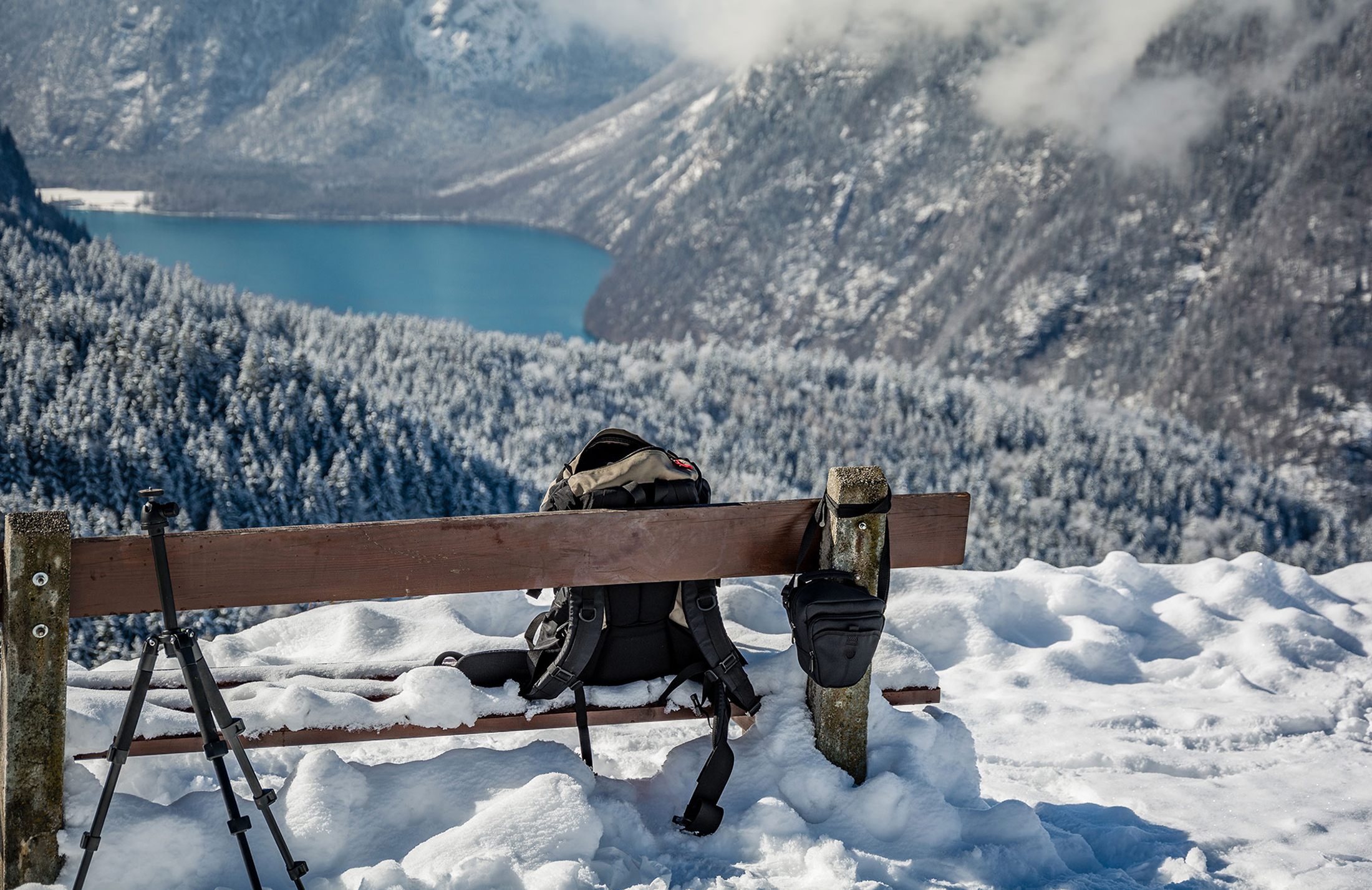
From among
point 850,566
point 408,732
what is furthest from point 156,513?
point 850,566

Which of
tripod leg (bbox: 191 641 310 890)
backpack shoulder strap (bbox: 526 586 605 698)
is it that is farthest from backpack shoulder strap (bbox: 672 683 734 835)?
tripod leg (bbox: 191 641 310 890)

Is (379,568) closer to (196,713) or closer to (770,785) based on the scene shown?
(196,713)

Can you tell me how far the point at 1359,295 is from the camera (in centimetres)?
15275

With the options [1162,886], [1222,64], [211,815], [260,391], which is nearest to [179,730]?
[211,815]

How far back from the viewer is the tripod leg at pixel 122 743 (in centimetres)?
325

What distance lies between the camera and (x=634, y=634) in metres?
4.30

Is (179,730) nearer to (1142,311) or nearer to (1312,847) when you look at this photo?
(1312,847)

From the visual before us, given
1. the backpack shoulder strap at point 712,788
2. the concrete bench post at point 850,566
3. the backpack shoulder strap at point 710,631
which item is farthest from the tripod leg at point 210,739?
the concrete bench post at point 850,566

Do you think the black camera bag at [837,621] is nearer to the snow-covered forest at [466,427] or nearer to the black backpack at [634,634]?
the black backpack at [634,634]

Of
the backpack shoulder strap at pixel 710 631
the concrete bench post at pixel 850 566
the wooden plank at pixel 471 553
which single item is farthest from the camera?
the backpack shoulder strap at pixel 710 631

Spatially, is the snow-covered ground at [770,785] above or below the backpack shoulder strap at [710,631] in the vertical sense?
below

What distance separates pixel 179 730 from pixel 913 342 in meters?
201

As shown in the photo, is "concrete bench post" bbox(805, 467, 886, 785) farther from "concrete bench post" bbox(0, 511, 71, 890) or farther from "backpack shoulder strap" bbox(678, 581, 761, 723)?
"concrete bench post" bbox(0, 511, 71, 890)

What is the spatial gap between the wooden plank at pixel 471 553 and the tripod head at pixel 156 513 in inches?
4.9
